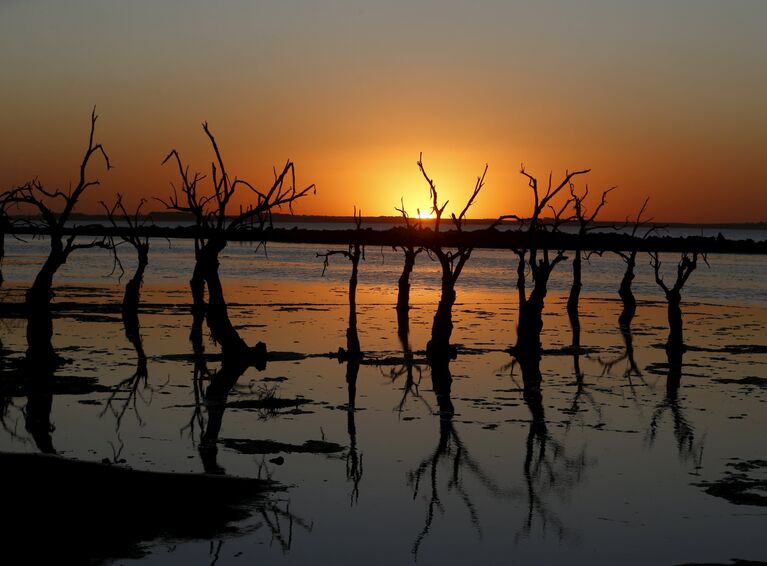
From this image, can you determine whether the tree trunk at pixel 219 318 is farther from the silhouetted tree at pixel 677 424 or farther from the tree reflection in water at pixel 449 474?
the silhouetted tree at pixel 677 424

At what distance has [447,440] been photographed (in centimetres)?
1719

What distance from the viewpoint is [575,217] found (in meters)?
38.0

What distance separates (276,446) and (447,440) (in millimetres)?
3005

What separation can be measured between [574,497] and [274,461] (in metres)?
4.45

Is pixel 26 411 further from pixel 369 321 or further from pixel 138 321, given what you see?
Answer: pixel 369 321

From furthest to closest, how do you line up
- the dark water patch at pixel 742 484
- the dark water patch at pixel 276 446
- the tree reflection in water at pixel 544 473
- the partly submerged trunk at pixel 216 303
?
the partly submerged trunk at pixel 216 303 → the dark water patch at pixel 276 446 → the dark water patch at pixel 742 484 → the tree reflection in water at pixel 544 473

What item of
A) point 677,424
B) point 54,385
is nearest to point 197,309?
point 54,385

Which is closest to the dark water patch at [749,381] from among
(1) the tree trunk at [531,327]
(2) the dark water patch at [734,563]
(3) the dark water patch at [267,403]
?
(1) the tree trunk at [531,327]

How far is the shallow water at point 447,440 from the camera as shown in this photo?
11.8 metres

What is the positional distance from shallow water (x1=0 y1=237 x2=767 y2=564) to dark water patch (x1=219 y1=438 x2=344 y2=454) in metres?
0.08

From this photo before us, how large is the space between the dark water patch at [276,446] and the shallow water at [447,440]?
0.08 metres

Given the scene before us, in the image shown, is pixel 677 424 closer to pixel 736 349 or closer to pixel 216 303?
pixel 216 303

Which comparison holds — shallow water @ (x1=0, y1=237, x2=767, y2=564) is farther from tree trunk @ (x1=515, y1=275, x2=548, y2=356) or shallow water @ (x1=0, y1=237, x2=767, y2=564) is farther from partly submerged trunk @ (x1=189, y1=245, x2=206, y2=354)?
tree trunk @ (x1=515, y1=275, x2=548, y2=356)

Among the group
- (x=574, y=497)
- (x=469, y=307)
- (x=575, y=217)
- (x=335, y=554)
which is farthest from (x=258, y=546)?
(x=469, y=307)
